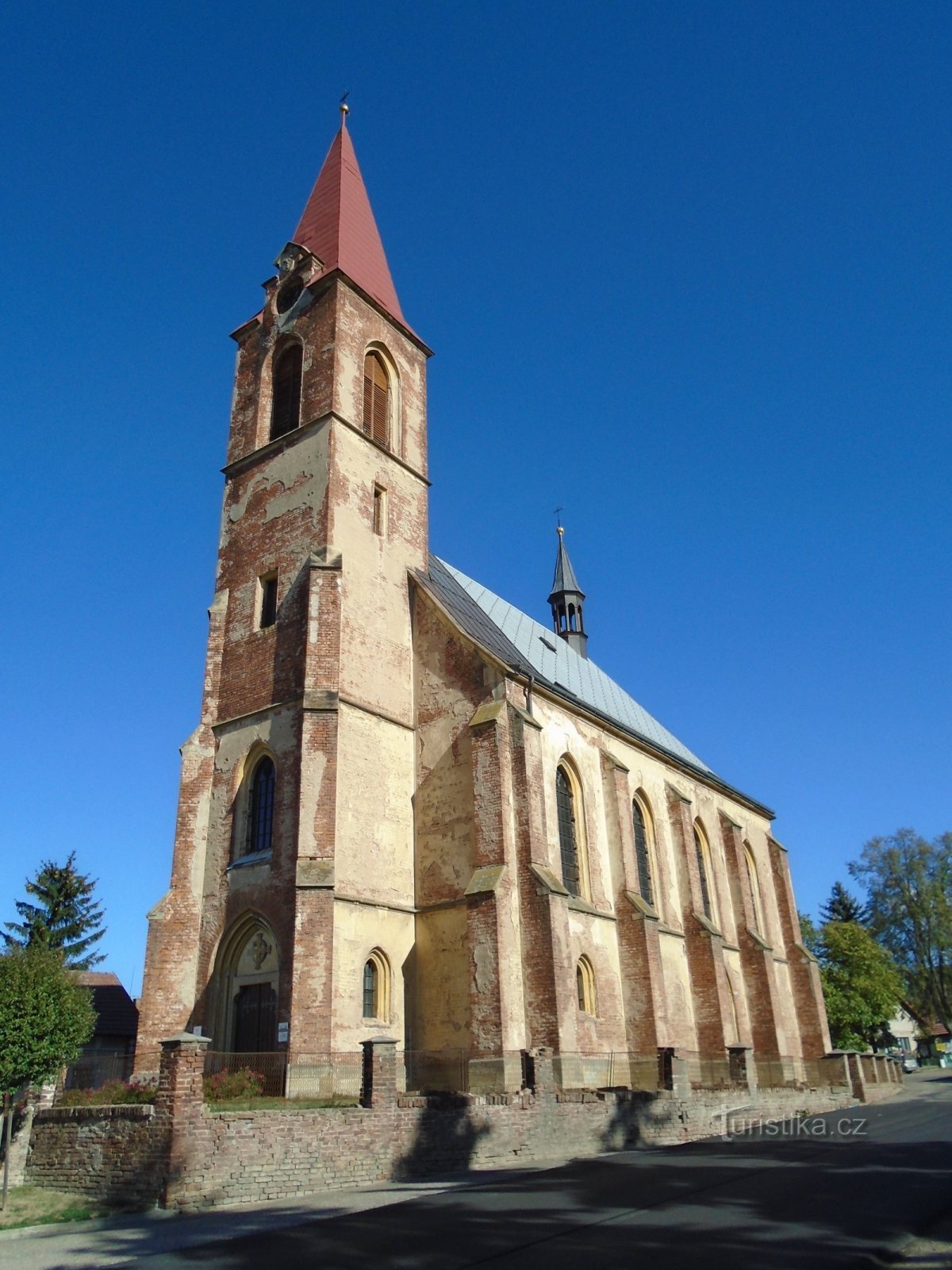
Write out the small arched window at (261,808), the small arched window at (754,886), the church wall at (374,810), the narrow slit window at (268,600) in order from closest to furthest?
the church wall at (374,810) → the small arched window at (261,808) → the narrow slit window at (268,600) → the small arched window at (754,886)

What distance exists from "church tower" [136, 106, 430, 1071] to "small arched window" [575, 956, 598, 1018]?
478cm

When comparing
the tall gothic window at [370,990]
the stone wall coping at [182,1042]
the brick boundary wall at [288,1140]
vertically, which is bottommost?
the brick boundary wall at [288,1140]

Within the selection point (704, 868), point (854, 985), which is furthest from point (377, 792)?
point (854, 985)

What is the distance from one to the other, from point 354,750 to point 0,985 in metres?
8.23

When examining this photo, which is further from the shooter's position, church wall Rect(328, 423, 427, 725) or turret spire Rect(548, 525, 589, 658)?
turret spire Rect(548, 525, 589, 658)

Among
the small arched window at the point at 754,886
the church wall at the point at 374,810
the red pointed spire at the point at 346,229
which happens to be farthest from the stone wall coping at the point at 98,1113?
the small arched window at the point at 754,886

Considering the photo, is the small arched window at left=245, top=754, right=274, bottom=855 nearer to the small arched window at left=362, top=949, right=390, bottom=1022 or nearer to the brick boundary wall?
the small arched window at left=362, top=949, right=390, bottom=1022

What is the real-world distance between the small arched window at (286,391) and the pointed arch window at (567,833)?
1186cm

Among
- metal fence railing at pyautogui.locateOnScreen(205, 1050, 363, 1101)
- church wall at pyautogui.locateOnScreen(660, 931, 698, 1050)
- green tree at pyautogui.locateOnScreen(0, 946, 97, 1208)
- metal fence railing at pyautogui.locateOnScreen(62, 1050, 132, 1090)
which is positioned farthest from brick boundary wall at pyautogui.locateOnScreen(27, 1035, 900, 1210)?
church wall at pyautogui.locateOnScreen(660, 931, 698, 1050)

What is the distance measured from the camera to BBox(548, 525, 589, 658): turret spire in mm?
41500

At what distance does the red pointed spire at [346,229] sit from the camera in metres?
Result: 27.1

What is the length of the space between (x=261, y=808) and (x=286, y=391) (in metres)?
11.7

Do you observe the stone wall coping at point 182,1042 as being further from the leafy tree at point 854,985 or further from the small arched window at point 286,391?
the leafy tree at point 854,985

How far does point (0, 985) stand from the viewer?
15.0 metres
